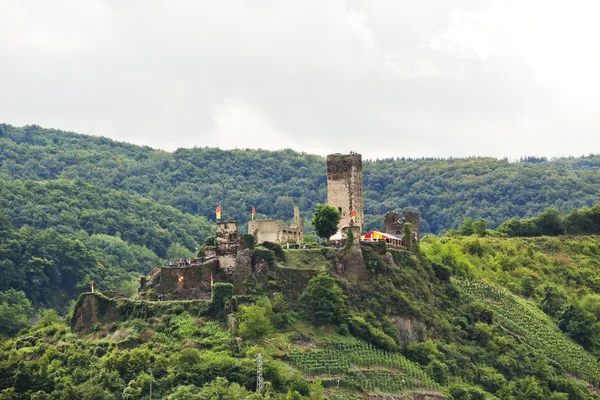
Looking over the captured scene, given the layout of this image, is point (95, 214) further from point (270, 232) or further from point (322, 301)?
point (322, 301)

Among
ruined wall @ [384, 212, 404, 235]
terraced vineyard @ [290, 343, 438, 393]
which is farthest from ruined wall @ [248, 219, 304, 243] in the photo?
terraced vineyard @ [290, 343, 438, 393]

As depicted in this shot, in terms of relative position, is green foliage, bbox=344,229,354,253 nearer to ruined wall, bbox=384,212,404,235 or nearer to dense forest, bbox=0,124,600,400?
dense forest, bbox=0,124,600,400

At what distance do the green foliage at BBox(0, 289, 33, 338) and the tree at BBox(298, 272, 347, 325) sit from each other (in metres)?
31.4

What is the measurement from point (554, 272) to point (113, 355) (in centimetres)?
5709

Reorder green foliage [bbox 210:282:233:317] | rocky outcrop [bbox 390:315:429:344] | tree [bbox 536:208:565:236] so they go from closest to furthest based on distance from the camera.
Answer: green foliage [bbox 210:282:233:317] < rocky outcrop [bbox 390:315:429:344] < tree [bbox 536:208:565:236]

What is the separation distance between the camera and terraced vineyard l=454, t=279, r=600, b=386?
97812mm

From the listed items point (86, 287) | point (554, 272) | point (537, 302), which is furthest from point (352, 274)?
point (86, 287)

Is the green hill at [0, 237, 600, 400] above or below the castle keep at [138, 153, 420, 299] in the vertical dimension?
below

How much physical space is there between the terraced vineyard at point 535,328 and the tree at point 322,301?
2003cm

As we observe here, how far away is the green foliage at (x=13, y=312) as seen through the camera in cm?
10462

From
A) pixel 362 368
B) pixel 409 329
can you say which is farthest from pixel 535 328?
pixel 362 368

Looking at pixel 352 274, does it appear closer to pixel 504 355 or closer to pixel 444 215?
pixel 504 355

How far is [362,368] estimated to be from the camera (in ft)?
257

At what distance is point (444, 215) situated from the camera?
191875 mm
